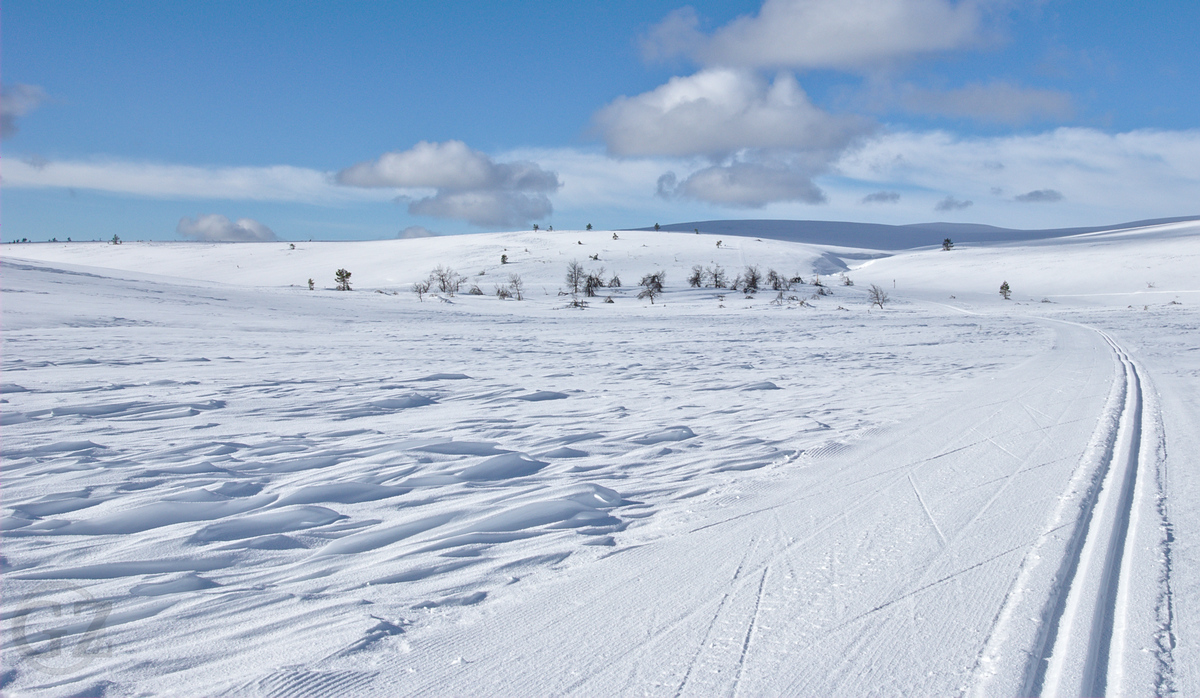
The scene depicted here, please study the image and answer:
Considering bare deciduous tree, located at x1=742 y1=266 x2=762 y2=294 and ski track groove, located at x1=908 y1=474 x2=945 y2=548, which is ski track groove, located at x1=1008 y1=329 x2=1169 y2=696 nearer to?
ski track groove, located at x1=908 y1=474 x2=945 y2=548

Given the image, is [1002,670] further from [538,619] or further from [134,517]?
[134,517]

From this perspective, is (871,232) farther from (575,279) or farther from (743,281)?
(575,279)

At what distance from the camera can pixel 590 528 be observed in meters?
3.75

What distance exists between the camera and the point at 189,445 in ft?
17.2

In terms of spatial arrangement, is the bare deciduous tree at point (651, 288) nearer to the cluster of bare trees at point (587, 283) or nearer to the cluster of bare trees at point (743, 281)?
the cluster of bare trees at point (587, 283)

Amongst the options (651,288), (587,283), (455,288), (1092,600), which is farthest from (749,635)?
(455,288)

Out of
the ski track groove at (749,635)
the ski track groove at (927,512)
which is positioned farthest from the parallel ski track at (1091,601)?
the ski track groove at (749,635)

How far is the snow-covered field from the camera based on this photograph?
241 cm

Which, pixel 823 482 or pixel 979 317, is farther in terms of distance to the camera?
pixel 979 317

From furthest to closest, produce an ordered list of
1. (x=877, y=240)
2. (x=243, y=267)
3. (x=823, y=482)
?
1. (x=877, y=240)
2. (x=243, y=267)
3. (x=823, y=482)

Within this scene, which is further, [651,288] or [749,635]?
[651,288]

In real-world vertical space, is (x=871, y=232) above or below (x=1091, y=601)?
above

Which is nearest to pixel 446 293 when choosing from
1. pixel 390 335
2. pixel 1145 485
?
pixel 390 335

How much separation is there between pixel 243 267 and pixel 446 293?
84.0 feet
